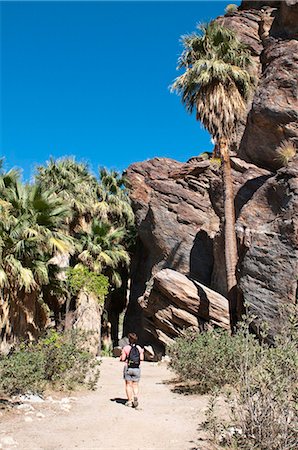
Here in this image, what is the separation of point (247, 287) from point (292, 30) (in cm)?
1697

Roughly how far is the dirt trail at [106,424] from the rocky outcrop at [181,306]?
26.2 ft

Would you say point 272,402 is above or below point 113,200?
below

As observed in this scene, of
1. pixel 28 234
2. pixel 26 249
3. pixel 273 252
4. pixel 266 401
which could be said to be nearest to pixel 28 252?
pixel 26 249

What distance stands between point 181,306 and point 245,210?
569 cm

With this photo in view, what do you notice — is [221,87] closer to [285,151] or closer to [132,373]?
[285,151]

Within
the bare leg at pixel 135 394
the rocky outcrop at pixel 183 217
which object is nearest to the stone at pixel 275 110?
the rocky outcrop at pixel 183 217

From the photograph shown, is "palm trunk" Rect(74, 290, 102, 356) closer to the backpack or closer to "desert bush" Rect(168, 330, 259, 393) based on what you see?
"desert bush" Rect(168, 330, 259, 393)

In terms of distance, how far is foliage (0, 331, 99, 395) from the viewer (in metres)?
8.80

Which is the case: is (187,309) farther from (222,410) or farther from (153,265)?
(222,410)

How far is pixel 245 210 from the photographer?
1655 cm

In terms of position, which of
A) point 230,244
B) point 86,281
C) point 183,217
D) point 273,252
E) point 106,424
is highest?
point 183,217

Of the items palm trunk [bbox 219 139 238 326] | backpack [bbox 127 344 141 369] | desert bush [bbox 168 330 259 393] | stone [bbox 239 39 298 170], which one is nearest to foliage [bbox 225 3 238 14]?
stone [bbox 239 39 298 170]

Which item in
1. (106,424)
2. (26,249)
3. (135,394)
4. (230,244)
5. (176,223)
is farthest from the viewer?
(176,223)

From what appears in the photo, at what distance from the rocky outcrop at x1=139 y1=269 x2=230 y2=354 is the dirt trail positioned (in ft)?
26.2
